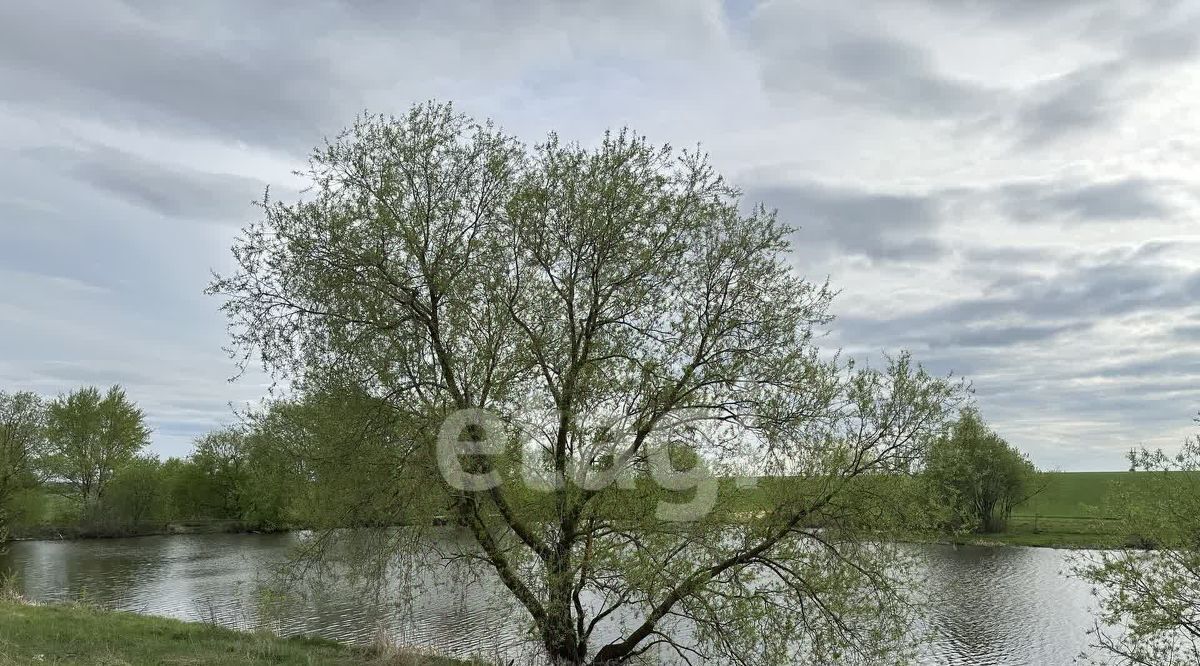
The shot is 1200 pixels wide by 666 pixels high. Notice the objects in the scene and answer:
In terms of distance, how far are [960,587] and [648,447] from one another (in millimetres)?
27352

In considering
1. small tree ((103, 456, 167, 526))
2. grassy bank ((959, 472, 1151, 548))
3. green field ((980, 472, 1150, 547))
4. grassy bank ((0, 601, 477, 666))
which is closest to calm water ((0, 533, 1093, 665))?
grassy bank ((0, 601, 477, 666))

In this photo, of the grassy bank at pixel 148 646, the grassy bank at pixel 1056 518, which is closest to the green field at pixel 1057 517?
the grassy bank at pixel 1056 518

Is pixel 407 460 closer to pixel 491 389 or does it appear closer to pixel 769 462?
pixel 491 389

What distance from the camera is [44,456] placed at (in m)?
60.7

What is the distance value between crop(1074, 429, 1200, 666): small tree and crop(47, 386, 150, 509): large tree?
73.3 meters

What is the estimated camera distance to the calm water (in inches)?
873

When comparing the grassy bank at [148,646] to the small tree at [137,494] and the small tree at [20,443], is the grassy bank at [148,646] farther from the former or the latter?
the small tree at [137,494]

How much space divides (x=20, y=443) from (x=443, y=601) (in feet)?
124

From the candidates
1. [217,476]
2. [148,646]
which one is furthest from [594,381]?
[217,476]

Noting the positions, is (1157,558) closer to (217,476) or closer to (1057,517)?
(1057,517)

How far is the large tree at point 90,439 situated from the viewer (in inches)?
2549

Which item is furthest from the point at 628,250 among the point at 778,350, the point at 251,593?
the point at 251,593

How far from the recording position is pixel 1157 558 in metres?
16.4

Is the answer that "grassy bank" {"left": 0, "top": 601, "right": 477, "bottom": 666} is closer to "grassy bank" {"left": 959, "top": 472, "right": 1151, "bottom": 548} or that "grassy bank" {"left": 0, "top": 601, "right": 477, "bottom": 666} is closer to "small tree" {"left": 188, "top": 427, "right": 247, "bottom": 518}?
"grassy bank" {"left": 959, "top": 472, "right": 1151, "bottom": 548}
